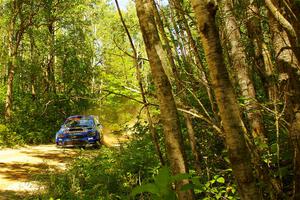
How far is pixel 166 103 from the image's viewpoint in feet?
9.20

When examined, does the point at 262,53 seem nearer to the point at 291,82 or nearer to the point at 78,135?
the point at 291,82

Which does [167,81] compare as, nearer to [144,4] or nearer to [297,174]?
[144,4]

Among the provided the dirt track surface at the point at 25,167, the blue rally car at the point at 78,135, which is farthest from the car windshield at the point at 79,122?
the dirt track surface at the point at 25,167

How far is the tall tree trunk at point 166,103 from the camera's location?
2.73 m

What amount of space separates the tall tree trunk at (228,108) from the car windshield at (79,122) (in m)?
14.0

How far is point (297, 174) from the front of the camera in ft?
10.7

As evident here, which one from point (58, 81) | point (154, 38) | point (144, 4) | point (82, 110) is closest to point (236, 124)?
point (154, 38)

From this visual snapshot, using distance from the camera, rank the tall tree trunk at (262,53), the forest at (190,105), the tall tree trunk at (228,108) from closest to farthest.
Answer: the tall tree trunk at (228,108)
the forest at (190,105)
the tall tree trunk at (262,53)

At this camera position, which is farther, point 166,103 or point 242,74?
point 242,74

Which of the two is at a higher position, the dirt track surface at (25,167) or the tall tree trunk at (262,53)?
the tall tree trunk at (262,53)

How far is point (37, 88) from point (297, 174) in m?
24.3

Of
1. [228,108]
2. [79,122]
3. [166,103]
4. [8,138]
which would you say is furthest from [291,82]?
[8,138]

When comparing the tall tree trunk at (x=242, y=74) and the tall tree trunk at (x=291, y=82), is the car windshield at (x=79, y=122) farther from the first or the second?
the tall tree trunk at (x=291, y=82)

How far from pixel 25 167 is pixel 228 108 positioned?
415 inches
